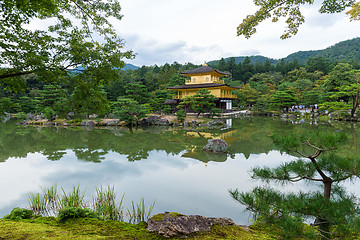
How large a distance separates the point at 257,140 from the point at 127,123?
11216 mm

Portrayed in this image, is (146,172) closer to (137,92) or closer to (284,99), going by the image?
(137,92)

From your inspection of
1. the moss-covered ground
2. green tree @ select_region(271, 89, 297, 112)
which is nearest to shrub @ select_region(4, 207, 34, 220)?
the moss-covered ground

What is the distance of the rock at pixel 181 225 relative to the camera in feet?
6.82

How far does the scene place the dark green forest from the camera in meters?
3.17

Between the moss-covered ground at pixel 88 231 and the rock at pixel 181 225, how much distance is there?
6 cm

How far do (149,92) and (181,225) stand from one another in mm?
27972

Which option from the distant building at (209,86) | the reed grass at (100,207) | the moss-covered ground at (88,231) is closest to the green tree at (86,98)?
the reed grass at (100,207)

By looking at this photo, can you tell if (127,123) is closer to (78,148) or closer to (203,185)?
(78,148)

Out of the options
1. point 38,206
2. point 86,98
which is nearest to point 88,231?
point 38,206

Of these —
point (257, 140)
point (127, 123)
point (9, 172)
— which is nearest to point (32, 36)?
point (9, 172)

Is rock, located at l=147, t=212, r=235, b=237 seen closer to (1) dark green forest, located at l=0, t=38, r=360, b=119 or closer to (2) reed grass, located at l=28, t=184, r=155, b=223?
(2) reed grass, located at l=28, t=184, r=155, b=223

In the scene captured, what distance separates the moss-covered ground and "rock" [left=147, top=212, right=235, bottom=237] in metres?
0.06

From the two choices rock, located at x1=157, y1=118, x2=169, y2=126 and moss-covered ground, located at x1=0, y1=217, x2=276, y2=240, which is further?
rock, located at x1=157, y1=118, x2=169, y2=126

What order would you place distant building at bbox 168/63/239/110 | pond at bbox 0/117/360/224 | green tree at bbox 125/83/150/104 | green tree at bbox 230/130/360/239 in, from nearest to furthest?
green tree at bbox 230/130/360/239 < pond at bbox 0/117/360/224 < green tree at bbox 125/83/150/104 < distant building at bbox 168/63/239/110
